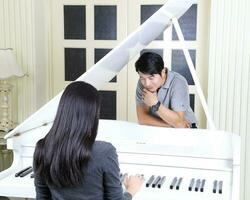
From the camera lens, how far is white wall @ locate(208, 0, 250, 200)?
3.22m

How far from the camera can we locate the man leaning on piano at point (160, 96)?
2.56 m

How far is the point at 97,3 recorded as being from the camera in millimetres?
3848

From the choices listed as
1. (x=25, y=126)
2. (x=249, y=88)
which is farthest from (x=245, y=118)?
(x=25, y=126)

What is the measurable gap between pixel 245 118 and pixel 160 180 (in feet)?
5.09

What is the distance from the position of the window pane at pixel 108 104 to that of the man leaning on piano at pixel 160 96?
1.20 meters

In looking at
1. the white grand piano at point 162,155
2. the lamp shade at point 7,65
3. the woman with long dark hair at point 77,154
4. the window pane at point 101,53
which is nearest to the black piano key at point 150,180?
the white grand piano at point 162,155

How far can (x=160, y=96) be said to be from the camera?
8.89 ft

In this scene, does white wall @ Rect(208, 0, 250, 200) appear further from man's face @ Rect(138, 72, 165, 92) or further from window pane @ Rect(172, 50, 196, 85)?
man's face @ Rect(138, 72, 165, 92)

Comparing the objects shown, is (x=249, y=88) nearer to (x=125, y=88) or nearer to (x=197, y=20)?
(x=197, y=20)

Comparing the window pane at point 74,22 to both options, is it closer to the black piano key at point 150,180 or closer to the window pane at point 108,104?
the window pane at point 108,104

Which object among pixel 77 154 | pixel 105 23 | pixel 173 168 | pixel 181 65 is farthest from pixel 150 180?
pixel 105 23

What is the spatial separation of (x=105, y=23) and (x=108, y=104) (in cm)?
74

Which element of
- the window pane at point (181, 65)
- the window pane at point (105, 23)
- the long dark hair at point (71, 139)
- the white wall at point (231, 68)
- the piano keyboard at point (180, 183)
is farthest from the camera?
the window pane at point (105, 23)

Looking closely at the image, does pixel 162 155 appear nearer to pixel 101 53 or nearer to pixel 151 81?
pixel 151 81
